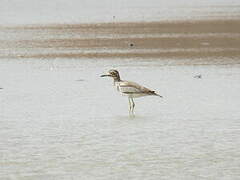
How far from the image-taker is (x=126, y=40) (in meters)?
24.2

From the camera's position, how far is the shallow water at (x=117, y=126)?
28.9 ft

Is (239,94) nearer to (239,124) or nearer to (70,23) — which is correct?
(239,124)

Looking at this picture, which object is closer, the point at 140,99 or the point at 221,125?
the point at 221,125

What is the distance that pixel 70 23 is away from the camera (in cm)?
3086

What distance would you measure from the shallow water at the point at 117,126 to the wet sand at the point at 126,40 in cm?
336

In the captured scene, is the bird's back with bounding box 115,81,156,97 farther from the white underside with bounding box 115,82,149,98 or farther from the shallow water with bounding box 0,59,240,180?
the shallow water with bounding box 0,59,240,180

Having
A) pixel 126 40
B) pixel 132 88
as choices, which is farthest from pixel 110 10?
pixel 132 88

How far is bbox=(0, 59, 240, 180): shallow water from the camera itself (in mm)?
8812

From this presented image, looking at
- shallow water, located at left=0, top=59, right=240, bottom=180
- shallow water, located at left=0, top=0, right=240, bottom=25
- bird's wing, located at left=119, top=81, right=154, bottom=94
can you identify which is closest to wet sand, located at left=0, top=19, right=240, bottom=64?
shallow water, located at left=0, top=0, right=240, bottom=25

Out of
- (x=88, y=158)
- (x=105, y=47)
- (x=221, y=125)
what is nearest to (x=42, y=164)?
(x=88, y=158)

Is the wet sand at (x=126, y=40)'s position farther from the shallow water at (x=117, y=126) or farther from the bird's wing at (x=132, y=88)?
the bird's wing at (x=132, y=88)

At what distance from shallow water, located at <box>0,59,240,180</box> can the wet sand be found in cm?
336

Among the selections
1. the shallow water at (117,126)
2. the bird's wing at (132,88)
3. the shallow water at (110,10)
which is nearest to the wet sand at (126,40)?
the shallow water at (110,10)

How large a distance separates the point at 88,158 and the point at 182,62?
9.71 meters
